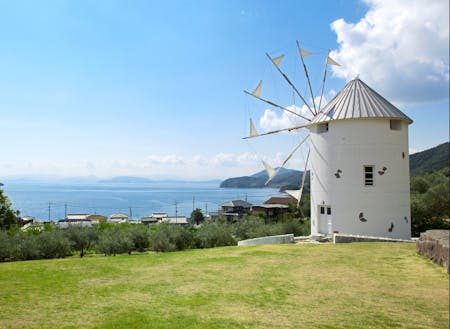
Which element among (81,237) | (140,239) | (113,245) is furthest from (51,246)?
(140,239)

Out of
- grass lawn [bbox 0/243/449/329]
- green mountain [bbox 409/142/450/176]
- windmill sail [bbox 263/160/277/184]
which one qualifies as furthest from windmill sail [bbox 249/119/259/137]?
green mountain [bbox 409/142/450/176]

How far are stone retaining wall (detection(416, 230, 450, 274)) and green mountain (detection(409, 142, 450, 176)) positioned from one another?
55385 mm

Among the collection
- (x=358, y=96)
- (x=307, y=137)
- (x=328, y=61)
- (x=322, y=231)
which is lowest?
(x=322, y=231)

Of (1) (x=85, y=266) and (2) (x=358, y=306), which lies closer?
(2) (x=358, y=306)

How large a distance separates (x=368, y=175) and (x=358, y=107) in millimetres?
3172

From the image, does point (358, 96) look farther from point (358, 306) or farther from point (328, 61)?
point (358, 306)

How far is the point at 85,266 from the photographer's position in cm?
1075

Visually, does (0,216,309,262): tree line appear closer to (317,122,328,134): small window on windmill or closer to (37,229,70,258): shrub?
(37,229,70,258): shrub

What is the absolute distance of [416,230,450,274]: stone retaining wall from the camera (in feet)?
29.6

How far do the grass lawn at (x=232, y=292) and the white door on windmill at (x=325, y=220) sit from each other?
18.0 ft

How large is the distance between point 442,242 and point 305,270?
3509 millimetres

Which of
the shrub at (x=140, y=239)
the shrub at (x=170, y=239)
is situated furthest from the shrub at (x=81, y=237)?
the shrub at (x=170, y=239)

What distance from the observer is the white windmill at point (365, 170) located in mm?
16578

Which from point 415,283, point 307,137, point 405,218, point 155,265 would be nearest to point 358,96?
point 307,137
